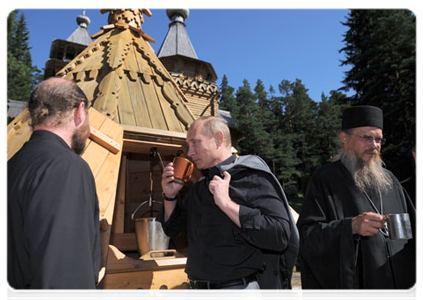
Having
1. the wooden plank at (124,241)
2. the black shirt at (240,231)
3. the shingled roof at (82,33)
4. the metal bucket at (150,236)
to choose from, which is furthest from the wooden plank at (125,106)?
the shingled roof at (82,33)

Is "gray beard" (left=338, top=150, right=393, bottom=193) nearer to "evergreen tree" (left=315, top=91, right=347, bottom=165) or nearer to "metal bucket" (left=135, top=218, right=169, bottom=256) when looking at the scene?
"metal bucket" (left=135, top=218, right=169, bottom=256)

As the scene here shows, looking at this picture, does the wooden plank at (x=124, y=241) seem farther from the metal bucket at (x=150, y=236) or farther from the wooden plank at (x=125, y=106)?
the wooden plank at (x=125, y=106)

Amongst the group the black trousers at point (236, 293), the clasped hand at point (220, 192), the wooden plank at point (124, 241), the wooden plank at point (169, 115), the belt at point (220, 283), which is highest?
the wooden plank at point (169, 115)

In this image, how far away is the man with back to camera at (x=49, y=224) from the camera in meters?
1.23

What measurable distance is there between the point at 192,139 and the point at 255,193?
2.07 feet

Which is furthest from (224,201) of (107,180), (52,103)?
(107,180)

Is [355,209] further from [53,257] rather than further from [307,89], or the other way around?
[307,89]

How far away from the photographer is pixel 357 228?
92.0 inches

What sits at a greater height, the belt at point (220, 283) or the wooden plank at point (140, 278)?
the belt at point (220, 283)

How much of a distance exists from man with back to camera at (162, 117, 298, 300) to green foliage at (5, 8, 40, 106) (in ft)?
91.8

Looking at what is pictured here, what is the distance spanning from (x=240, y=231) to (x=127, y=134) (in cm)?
209

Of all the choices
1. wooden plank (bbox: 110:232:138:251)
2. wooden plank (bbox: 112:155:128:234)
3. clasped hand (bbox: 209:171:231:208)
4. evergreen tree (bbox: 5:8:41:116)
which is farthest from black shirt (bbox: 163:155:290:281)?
evergreen tree (bbox: 5:8:41:116)

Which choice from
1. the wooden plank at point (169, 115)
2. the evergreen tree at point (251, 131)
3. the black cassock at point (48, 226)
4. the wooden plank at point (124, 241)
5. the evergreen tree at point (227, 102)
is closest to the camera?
the black cassock at point (48, 226)

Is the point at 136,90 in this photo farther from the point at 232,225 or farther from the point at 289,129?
the point at 289,129
